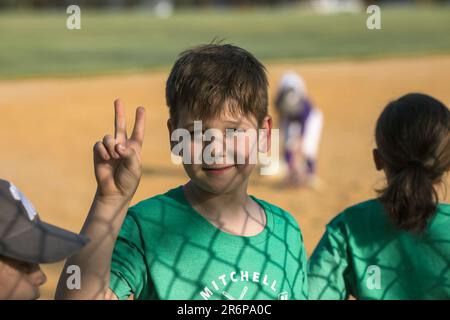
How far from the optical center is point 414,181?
7.07ft

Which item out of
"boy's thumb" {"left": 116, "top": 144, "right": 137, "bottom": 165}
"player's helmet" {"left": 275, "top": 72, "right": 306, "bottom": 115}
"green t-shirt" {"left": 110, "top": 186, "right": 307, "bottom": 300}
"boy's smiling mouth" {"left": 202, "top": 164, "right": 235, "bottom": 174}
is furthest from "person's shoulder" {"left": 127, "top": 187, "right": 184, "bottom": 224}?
"player's helmet" {"left": 275, "top": 72, "right": 306, "bottom": 115}

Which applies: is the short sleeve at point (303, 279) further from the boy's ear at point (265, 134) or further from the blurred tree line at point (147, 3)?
the blurred tree line at point (147, 3)

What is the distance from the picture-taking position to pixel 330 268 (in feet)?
7.18

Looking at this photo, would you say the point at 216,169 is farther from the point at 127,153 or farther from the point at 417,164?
the point at 417,164

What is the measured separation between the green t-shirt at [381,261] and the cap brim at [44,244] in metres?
0.89

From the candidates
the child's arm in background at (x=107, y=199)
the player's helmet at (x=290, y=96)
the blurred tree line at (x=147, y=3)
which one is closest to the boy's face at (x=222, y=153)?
the child's arm in background at (x=107, y=199)

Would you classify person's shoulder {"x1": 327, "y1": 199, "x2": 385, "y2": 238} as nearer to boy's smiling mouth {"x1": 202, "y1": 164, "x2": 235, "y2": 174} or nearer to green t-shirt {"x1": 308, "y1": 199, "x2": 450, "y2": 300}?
green t-shirt {"x1": 308, "y1": 199, "x2": 450, "y2": 300}

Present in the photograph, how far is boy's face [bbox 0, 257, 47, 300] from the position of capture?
148 cm

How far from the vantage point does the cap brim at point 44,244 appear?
149cm

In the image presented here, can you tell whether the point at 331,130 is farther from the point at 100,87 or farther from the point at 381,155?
the point at 381,155

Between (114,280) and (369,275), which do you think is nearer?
(114,280)
